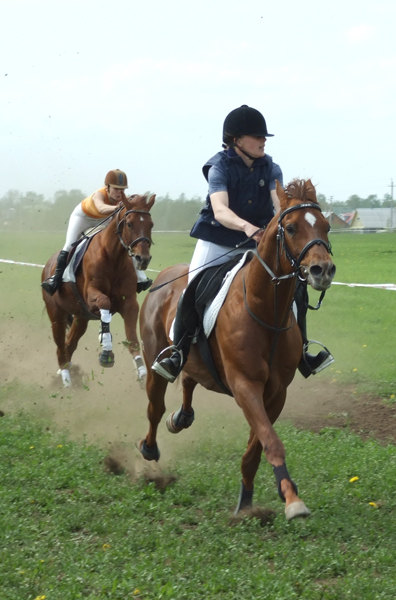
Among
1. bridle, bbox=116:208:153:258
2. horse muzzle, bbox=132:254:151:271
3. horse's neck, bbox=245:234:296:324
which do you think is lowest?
horse muzzle, bbox=132:254:151:271

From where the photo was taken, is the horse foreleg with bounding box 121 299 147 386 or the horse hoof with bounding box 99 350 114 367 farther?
the horse foreleg with bounding box 121 299 147 386

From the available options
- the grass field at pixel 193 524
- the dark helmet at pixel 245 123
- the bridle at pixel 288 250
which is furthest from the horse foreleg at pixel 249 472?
the dark helmet at pixel 245 123

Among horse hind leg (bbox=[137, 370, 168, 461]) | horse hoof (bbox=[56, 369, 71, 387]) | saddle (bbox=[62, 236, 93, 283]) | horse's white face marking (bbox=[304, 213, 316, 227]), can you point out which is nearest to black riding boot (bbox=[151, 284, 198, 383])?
horse hind leg (bbox=[137, 370, 168, 461])

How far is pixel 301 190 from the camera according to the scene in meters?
5.84

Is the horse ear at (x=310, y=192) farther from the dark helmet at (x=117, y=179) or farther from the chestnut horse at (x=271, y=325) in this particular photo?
the dark helmet at (x=117, y=179)

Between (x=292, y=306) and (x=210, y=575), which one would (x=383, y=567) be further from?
(x=292, y=306)

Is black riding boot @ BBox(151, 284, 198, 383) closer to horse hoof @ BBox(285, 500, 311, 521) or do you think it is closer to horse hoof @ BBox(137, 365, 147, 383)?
horse hoof @ BBox(285, 500, 311, 521)

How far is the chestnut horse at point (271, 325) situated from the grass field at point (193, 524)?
0.44 meters

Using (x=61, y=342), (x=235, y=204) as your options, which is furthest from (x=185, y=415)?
(x=61, y=342)

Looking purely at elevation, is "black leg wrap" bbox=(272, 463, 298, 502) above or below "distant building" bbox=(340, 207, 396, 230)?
above

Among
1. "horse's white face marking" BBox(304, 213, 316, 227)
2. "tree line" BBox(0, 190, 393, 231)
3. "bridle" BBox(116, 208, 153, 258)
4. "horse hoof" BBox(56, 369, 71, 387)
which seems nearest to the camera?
"horse's white face marking" BBox(304, 213, 316, 227)

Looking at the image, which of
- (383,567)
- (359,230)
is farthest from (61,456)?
(359,230)

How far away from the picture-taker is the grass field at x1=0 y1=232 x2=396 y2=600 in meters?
5.33

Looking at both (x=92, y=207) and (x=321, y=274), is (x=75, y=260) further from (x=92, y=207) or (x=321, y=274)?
(x=321, y=274)
